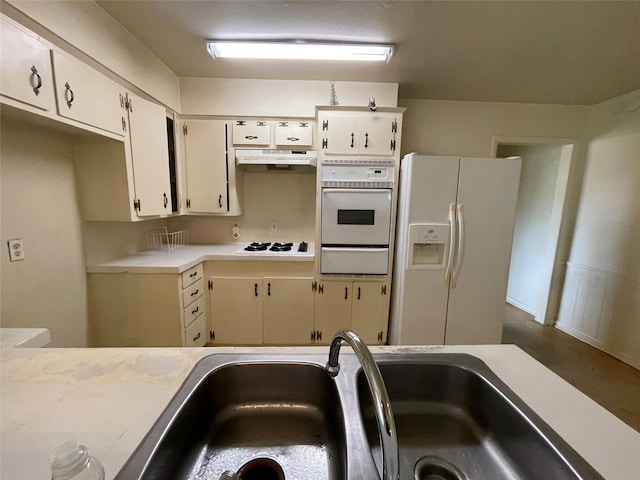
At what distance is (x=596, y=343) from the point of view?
2.65 metres

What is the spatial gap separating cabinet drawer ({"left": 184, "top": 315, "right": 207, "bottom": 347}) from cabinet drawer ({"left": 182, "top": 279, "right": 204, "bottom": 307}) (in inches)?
8.0

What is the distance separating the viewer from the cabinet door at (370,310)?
2441 mm

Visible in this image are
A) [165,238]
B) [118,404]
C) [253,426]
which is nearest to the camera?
[118,404]

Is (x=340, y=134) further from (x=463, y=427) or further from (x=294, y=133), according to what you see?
(x=463, y=427)

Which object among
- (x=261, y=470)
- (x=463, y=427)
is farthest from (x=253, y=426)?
(x=463, y=427)

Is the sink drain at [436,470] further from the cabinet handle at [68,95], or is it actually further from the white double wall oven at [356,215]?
the cabinet handle at [68,95]

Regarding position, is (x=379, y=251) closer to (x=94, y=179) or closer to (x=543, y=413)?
(x=543, y=413)

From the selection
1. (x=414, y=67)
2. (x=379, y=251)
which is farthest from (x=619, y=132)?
(x=379, y=251)

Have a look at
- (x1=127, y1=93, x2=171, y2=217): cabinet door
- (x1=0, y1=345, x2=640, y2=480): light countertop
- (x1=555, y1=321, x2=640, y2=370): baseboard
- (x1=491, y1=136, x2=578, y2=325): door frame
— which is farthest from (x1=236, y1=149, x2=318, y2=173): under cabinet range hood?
(x1=555, y1=321, x2=640, y2=370): baseboard

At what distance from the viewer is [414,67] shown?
215cm

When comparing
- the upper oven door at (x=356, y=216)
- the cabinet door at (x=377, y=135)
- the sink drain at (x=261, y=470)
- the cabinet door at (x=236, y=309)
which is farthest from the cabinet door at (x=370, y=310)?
the sink drain at (x=261, y=470)

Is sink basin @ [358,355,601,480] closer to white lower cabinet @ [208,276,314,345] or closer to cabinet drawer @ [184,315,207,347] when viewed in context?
white lower cabinet @ [208,276,314,345]

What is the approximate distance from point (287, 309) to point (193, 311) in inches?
32.0

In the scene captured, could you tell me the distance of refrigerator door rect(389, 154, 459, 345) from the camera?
6.83ft
